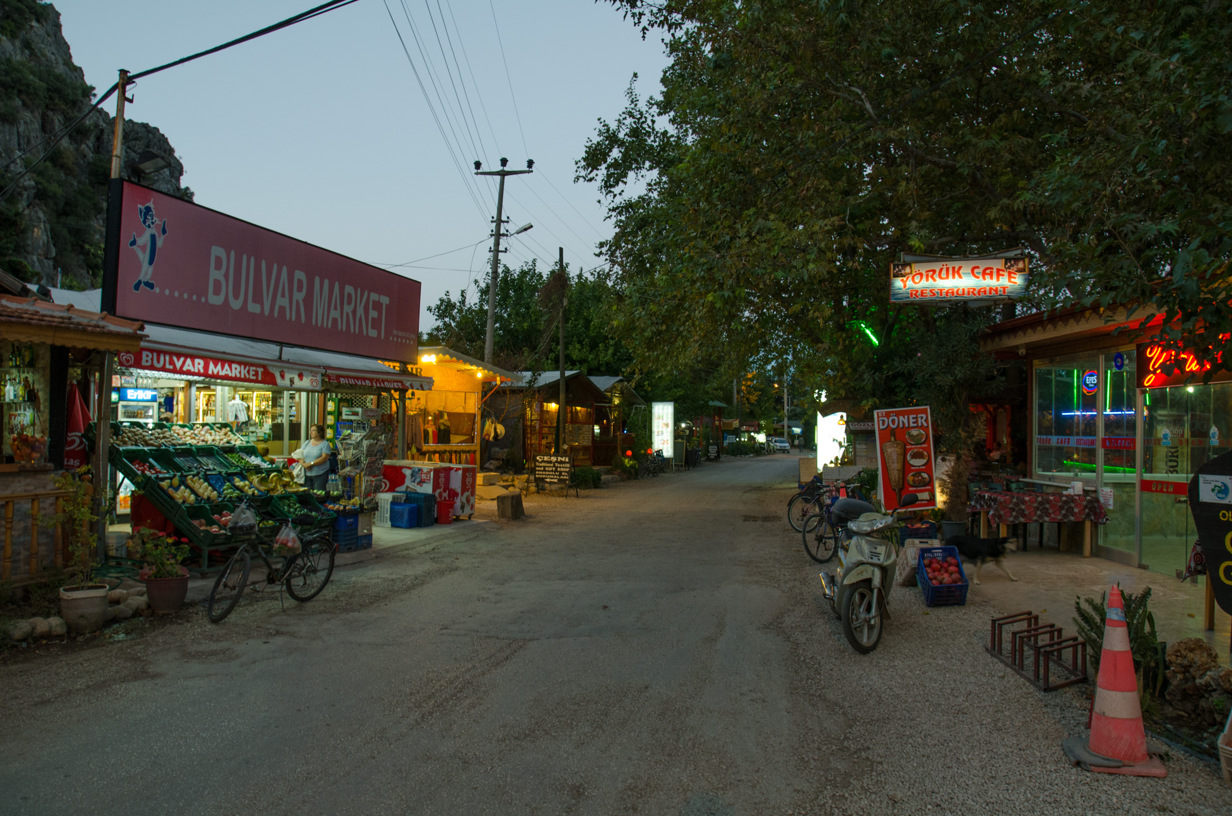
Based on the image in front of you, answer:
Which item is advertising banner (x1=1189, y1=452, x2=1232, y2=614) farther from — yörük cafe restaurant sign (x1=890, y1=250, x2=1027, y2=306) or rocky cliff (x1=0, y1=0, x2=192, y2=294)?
rocky cliff (x1=0, y1=0, x2=192, y2=294)

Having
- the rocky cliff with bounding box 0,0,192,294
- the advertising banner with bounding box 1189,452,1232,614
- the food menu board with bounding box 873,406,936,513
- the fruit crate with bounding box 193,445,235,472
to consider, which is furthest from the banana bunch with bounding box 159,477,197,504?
the rocky cliff with bounding box 0,0,192,294

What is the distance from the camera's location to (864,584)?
650 cm

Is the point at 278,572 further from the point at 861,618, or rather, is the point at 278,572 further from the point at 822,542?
the point at 822,542

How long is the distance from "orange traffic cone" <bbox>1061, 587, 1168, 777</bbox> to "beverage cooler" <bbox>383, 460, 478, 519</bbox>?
11468mm

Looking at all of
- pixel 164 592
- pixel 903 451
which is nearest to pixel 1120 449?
pixel 903 451

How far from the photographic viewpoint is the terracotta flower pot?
7.22 m

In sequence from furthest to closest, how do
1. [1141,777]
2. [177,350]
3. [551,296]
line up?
[551,296]
[177,350]
[1141,777]

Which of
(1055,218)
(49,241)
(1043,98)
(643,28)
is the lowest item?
(1055,218)

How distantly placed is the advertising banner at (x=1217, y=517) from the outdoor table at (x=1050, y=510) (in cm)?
615

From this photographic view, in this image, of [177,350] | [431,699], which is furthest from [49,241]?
[431,699]

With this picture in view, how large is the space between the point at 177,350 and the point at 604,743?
7.96m

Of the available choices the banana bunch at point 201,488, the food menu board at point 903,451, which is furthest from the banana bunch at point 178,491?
the food menu board at point 903,451

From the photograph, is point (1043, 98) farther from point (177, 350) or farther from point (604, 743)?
point (177, 350)

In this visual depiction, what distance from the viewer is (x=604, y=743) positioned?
170 inches
